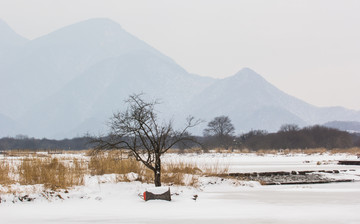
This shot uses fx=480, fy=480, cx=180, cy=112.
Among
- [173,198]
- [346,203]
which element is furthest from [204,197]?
[346,203]

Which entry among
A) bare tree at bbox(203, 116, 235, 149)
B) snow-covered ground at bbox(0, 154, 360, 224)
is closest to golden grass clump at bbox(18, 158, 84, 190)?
snow-covered ground at bbox(0, 154, 360, 224)

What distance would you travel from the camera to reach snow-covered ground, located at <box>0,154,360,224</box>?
1246cm

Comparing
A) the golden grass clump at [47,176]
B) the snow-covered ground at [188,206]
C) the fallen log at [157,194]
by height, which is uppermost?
the golden grass clump at [47,176]

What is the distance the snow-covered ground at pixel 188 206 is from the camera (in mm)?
12465

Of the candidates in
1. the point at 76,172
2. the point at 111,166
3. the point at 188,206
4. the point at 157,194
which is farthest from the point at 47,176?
the point at 188,206

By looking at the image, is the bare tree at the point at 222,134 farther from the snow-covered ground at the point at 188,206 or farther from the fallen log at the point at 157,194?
the fallen log at the point at 157,194

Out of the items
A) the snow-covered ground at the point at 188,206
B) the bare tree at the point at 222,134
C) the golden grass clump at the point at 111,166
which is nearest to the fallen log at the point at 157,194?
the snow-covered ground at the point at 188,206

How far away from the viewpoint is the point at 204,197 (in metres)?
17.7

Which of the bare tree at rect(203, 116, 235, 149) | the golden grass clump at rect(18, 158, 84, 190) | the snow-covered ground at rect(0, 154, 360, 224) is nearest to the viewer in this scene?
the snow-covered ground at rect(0, 154, 360, 224)

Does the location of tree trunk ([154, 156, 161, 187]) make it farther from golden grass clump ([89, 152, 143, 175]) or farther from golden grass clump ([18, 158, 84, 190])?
golden grass clump ([18, 158, 84, 190])

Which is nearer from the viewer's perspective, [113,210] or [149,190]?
[113,210]

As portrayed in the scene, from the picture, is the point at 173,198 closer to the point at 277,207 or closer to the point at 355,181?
the point at 277,207

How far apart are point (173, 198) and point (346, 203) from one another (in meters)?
5.74

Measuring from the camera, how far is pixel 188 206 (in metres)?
15.1
